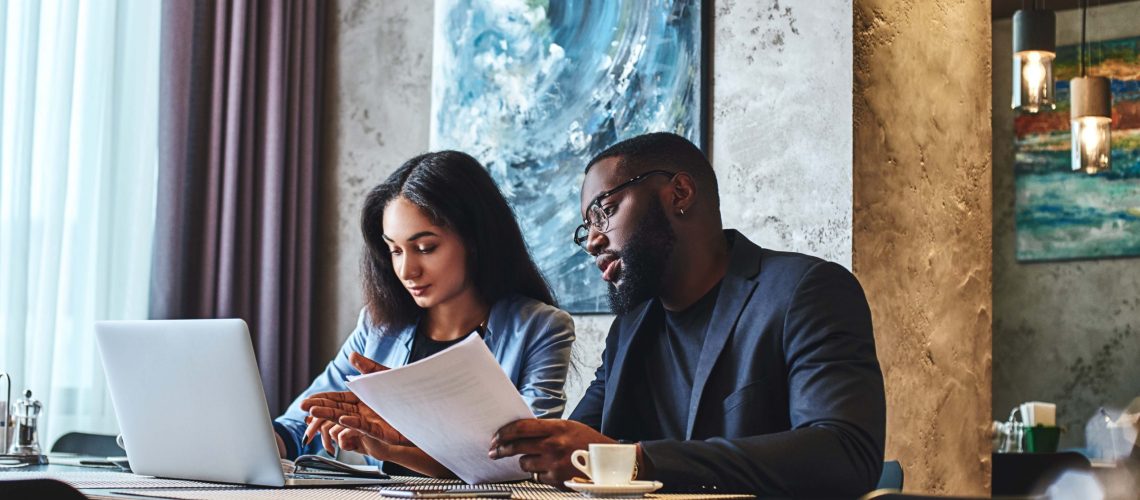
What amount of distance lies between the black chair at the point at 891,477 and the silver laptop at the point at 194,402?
87 cm

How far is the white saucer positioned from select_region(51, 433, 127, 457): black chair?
174 cm

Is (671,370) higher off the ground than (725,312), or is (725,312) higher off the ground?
(725,312)

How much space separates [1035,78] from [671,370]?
2.54 meters

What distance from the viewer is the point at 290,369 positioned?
427cm

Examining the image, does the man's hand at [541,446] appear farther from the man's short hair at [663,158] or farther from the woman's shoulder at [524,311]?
the woman's shoulder at [524,311]

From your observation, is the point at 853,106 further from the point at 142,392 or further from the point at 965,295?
the point at 142,392

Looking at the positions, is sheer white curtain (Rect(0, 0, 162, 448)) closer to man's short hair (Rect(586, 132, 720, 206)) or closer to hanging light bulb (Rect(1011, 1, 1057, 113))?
man's short hair (Rect(586, 132, 720, 206))

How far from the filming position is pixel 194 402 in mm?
1742

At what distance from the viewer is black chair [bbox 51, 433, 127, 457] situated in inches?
112

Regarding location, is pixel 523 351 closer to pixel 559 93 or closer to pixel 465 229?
pixel 465 229

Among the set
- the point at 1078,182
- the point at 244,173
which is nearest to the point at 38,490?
the point at 244,173

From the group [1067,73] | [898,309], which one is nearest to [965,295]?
[898,309]

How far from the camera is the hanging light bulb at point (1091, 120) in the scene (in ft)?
14.3

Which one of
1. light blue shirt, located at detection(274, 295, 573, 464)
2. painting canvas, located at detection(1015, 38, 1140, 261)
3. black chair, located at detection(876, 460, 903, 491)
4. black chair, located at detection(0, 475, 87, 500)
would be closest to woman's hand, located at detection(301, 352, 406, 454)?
light blue shirt, located at detection(274, 295, 573, 464)
